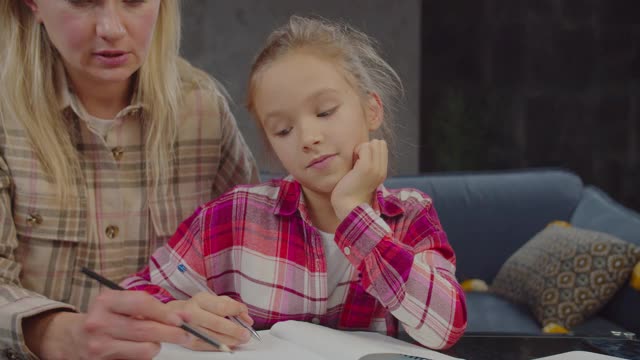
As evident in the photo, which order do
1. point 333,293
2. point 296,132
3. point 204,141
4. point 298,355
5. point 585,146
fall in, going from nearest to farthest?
point 298,355 < point 296,132 < point 333,293 < point 204,141 < point 585,146

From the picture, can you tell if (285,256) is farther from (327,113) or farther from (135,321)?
(135,321)

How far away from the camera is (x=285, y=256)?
1.39 m

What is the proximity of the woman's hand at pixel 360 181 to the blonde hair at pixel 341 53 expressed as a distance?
136 mm

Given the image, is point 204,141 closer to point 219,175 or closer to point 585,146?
point 219,175

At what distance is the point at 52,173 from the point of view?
62.7 inches

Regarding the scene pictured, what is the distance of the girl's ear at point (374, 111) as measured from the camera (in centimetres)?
141

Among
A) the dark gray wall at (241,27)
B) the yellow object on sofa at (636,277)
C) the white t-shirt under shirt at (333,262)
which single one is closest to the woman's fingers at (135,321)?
the white t-shirt under shirt at (333,262)

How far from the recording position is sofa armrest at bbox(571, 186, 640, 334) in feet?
9.77

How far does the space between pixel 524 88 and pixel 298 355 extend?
164 inches

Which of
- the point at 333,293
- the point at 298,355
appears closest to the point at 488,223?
the point at 333,293

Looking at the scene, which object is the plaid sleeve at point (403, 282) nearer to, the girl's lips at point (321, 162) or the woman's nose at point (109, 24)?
the girl's lips at point (321, 162)

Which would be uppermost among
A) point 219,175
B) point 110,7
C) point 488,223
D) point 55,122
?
point 110,7

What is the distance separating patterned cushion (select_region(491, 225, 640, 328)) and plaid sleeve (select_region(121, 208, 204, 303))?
73.3 inches

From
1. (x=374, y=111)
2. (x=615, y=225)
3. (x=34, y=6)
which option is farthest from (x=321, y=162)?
(x=615, y=225)
